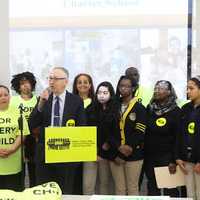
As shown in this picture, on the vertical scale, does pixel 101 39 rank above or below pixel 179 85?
above

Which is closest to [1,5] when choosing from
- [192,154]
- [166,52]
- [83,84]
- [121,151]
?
[83,84]

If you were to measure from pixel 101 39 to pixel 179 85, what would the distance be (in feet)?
3.94

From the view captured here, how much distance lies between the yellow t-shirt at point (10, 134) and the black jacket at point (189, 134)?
1.52 metres

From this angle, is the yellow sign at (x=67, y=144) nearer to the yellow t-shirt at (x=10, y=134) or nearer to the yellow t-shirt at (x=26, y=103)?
the yellow t-shirt at (x=10, y=134)

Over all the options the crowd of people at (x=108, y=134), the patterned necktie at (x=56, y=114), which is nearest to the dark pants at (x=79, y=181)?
the crowd of people at (x=108, y=134)

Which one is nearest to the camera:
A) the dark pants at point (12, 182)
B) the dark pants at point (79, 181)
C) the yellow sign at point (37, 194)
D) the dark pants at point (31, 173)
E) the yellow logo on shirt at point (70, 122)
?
the yellow sign at point (37, 194)

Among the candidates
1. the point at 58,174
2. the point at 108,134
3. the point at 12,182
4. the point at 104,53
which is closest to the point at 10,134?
the point at 12,182

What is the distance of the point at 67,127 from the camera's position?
3.75 meters

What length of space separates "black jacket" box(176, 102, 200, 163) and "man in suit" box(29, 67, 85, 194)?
99 cm

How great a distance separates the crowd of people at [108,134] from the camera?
13.0 ft

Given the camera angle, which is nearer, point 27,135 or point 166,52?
point 27,135

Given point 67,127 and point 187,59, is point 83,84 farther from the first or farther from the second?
point 187,59

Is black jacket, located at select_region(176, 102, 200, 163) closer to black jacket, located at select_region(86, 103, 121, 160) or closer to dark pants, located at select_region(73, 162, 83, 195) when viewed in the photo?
black jacket, located at select_region(86, 103, 121, 160)

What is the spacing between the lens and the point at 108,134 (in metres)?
4.32
